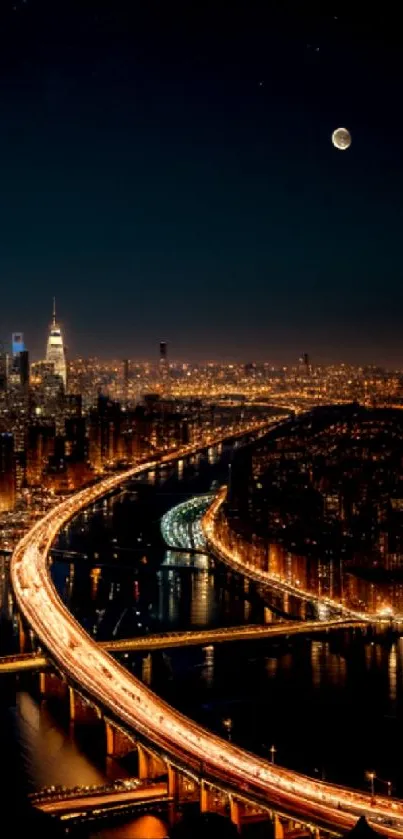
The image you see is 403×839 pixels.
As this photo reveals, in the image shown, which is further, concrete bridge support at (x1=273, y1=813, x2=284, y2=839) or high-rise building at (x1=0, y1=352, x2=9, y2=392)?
high-rise building at (x1=0, y1=352, x2=9, y2=392)

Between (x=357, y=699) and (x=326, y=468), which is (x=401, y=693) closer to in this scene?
(x=357, y=699)

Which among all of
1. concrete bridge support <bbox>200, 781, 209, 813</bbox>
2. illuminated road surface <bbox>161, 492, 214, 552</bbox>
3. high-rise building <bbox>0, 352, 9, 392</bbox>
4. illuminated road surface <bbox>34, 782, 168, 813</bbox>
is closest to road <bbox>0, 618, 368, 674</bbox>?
illuminated road surface <bbox>34, 782, 168, 813</bbox>

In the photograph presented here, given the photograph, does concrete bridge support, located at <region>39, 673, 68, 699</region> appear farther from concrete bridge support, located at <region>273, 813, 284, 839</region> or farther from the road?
concrete bridge support, located at <region>273, 813, 284, 839</region>

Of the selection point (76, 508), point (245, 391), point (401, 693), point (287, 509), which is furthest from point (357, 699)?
point (245, 391)

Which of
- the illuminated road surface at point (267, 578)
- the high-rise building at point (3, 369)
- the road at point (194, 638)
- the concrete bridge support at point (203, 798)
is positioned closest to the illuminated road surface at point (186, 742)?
the concrete bridge support at point (203, 798)

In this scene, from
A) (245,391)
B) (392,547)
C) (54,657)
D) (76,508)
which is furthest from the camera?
(245,391)

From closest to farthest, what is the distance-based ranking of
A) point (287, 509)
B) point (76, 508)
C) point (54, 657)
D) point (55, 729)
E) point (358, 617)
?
point (55, 729) < point (54, 657) < point (358, 617) < point (287, 509) < point (76, 508)

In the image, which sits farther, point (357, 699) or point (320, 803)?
point (357, 699)

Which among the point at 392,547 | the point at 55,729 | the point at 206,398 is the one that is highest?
the point at 206,398
